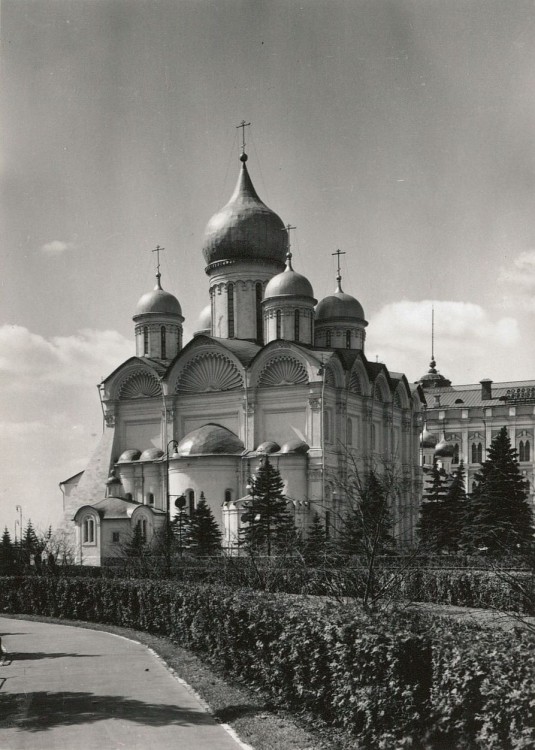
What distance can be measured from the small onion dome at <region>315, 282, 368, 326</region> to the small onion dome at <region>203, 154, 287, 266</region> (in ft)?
15.4

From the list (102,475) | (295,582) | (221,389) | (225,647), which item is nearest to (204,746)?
(225,647)

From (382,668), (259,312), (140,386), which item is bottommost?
(382,668)

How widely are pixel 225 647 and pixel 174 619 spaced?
14.8 feet

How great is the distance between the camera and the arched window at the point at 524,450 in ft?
256

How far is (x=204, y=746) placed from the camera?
962cm

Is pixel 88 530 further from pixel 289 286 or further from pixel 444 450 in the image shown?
pixel 444 450

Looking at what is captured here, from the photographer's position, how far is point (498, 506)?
35.5 metres

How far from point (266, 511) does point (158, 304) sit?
21.3 metres

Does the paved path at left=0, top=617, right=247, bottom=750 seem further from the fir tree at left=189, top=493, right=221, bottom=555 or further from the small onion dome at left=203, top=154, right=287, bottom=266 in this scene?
the small onion dome at left=203, top=154, right=287, bottom=266

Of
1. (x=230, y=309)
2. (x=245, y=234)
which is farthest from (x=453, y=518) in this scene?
(x=245, y=234)

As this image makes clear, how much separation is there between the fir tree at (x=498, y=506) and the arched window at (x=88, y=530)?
20782mm

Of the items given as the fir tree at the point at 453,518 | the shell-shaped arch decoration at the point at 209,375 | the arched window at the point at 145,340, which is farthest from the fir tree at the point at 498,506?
the arched window at the point at 145,340

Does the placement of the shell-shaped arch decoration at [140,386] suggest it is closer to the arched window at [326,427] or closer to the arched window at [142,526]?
the arched window at [142,526]

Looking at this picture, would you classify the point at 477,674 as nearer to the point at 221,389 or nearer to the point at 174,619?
the point at 174,619
